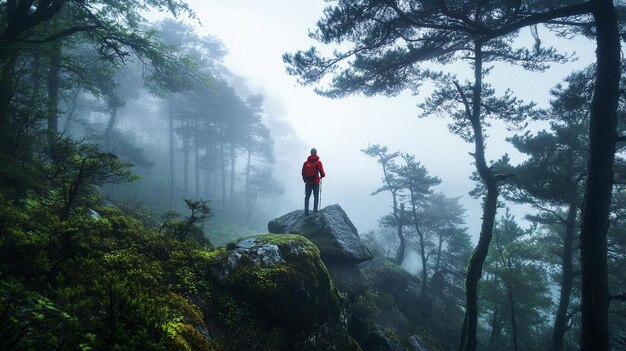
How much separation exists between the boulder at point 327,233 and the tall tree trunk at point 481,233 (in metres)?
4.42

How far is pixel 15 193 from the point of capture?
504 centimetres

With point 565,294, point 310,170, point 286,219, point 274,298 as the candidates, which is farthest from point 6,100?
point 565,294

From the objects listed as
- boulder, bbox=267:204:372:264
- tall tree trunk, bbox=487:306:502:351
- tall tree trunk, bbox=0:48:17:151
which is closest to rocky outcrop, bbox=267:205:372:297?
boulder, bbox=267:204:372:264

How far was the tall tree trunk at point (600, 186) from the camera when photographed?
5520mm

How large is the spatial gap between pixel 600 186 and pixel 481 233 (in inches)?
157

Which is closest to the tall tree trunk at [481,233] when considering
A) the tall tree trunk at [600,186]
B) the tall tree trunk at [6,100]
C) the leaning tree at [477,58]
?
the leaning tree at [477,58]

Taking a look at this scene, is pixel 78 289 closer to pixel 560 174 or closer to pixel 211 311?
pixel 211 311

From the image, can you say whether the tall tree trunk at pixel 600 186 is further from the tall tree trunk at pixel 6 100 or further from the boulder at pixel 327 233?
the tall tree trunk at pixel 6 100

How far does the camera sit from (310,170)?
421 inches

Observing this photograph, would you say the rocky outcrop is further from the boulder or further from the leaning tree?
the leaning tree

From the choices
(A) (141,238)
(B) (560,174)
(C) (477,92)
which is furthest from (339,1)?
(B) (560,174)

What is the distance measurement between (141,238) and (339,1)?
25.0 feet

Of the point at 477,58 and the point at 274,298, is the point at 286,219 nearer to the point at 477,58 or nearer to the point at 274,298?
the point at 274,298

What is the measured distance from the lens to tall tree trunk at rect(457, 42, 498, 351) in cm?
917
